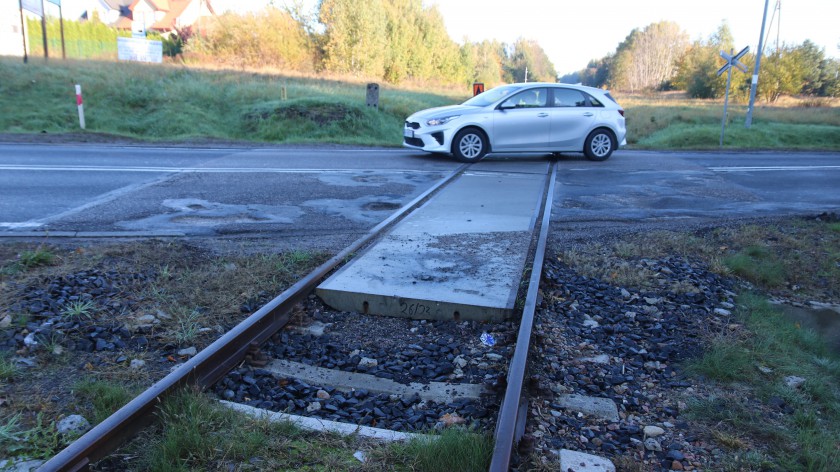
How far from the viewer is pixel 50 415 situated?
3.08m

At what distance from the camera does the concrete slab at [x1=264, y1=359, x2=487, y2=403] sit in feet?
11.5

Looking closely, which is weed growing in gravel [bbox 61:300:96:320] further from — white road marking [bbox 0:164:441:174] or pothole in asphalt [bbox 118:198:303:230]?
white road marking [bbox 0:164:441:174]

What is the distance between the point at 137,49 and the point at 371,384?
32.9 m

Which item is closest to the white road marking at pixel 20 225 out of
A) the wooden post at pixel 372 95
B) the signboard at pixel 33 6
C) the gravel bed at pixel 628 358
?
the gravel bed at pixel 628 358

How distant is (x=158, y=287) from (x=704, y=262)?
17.1 feet

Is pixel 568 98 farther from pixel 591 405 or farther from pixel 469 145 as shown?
pixel 591 405

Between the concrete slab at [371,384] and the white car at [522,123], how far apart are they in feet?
29.5

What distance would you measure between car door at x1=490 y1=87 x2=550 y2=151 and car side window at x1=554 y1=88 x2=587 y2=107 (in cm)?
27

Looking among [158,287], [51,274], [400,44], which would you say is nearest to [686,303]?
[158,287]

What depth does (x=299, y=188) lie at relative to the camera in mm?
9281

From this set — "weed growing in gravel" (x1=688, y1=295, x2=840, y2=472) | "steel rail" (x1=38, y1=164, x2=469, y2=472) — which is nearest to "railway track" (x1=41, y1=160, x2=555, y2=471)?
"steel rail" (x1=38, y1=164, x2=469, y2=472)

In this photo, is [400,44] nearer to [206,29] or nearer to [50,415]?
[206,29]

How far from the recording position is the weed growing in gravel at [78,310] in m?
4.23

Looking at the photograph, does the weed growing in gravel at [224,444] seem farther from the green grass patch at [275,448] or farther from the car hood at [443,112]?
the car hood at [443,112]
